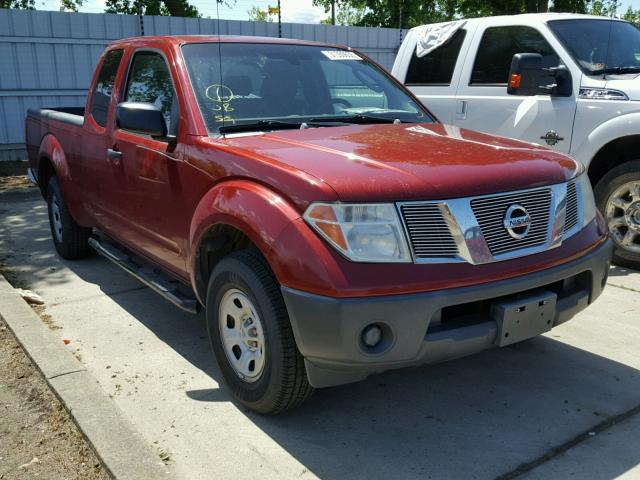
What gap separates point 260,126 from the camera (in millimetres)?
3629

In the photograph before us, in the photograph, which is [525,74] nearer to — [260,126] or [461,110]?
[461,110]

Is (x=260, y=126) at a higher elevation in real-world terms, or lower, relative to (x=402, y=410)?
higher

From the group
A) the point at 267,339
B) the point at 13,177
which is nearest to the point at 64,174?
the point at 267,339

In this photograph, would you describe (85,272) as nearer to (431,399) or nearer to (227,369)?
(227,369)

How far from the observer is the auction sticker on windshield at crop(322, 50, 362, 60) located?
442 centimetres

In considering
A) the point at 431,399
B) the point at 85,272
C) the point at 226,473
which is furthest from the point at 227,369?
the point at 85,272

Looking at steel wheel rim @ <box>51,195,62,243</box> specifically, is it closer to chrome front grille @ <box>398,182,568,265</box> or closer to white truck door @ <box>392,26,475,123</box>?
white truck door @ <box>392,26,475,123</box>

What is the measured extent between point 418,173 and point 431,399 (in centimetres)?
132

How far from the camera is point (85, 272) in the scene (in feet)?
18.6

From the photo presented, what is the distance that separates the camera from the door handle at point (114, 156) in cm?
432

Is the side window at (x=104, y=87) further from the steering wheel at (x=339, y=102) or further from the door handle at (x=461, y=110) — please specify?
the door handle at (x=461, y=110)

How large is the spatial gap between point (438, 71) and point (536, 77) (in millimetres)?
1318

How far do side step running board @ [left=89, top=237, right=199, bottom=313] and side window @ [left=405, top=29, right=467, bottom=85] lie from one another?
12.2ft

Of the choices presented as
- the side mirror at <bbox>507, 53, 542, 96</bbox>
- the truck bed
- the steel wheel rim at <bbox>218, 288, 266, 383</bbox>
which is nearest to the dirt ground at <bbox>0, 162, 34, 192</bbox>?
the truck bed
